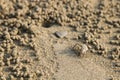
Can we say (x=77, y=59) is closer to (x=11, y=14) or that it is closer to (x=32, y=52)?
(x=32, y=52)

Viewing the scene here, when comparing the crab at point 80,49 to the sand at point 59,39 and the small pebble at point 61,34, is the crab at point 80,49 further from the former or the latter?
the small pebble at point 61,34

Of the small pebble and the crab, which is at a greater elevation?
the small pebble

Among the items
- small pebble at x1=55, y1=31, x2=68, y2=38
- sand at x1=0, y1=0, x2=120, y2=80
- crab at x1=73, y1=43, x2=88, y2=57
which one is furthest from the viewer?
small pebble at x1=55, y1=31, x2=68, y2=38

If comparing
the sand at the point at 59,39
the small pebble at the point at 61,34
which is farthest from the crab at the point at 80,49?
the small pebble at the point at 61,34

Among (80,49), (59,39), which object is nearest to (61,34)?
(59,39)

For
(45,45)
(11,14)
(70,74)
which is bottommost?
(70,74)

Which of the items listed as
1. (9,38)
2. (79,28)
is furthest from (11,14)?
(79,28)

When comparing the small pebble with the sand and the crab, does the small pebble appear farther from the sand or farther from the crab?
the crab

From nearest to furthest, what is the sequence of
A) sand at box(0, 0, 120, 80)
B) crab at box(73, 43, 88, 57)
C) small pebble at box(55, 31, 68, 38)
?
sand at box(0, 0, 120, 80) → crab at box(73, 43, 88, 57) → small pebble at box(55, 31, 68, 38)

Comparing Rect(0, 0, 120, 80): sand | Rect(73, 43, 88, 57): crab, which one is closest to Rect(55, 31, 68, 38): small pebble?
Rect(0, 0, 120, 80): sand
